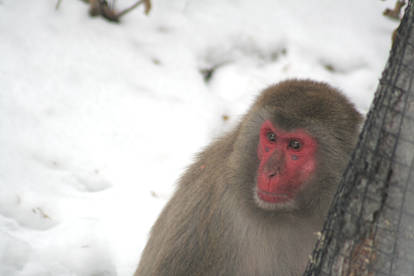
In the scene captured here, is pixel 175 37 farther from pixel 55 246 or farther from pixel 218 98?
pixel 55 246

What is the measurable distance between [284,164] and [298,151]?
0.39ft

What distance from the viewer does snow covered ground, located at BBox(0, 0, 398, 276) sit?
4.17 meters

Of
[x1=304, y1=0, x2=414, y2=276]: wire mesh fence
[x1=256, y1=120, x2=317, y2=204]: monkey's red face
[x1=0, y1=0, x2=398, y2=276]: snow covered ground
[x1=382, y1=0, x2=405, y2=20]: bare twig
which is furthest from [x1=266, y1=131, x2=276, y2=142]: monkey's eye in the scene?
[x1=382, y1=0, x2=405, y2=20]: bare twig

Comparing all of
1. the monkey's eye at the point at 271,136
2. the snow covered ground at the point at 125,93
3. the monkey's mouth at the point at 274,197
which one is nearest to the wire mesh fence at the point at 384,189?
the monkey's mouth at the point at 274,197

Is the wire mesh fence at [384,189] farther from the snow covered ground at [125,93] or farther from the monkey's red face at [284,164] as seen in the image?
the snow covered ground at [125,93]

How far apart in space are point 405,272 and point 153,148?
3.88 meters

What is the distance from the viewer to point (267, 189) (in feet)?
9.00

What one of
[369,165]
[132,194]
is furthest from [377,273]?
[132,194]

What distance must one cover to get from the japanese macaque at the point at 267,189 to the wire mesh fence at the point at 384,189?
1098mm

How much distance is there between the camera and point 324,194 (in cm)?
283

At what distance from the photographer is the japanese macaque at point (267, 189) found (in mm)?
2814

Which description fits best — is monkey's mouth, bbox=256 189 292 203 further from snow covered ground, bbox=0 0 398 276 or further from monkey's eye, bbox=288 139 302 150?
snow covered ground, bbox=0 0 398 276

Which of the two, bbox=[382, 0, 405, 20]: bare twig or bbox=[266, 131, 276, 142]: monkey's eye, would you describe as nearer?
bbox=[266, 131, 276, 142]: monkey's eye

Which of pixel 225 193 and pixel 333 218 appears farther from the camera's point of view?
pixel 225 193
